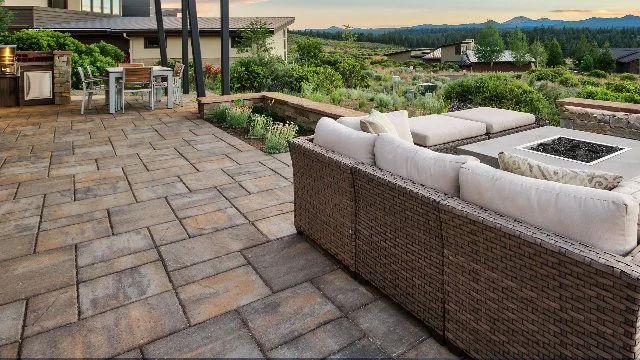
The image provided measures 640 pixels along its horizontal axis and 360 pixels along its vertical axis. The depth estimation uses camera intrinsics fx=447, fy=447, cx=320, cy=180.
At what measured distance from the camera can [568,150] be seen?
4.10 meters

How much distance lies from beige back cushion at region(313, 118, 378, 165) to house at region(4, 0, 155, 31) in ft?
65.8

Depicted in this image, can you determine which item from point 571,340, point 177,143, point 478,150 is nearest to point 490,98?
point 478,150

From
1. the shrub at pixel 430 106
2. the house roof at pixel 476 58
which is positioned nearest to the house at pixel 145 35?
the shrub at pixel 430 106

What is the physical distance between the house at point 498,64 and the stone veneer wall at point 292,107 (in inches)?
2715

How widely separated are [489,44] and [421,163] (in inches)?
3072

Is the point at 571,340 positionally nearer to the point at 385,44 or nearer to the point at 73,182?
the point at 73,182

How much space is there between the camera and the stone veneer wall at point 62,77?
963cm

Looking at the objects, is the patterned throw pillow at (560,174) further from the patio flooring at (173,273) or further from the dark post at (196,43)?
the dark post at (196,43)

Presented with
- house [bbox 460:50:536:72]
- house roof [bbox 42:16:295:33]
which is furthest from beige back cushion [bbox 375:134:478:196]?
house [bbox 460:50:536:72]

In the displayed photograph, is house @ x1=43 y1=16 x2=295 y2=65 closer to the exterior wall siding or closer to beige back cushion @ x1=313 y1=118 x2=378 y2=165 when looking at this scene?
the exterior wall siding

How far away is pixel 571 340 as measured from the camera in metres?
1.66

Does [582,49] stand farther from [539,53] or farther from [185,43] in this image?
[185,43]

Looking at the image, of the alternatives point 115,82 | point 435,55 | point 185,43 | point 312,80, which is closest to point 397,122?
point 312,80

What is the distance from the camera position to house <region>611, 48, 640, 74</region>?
231 feet
